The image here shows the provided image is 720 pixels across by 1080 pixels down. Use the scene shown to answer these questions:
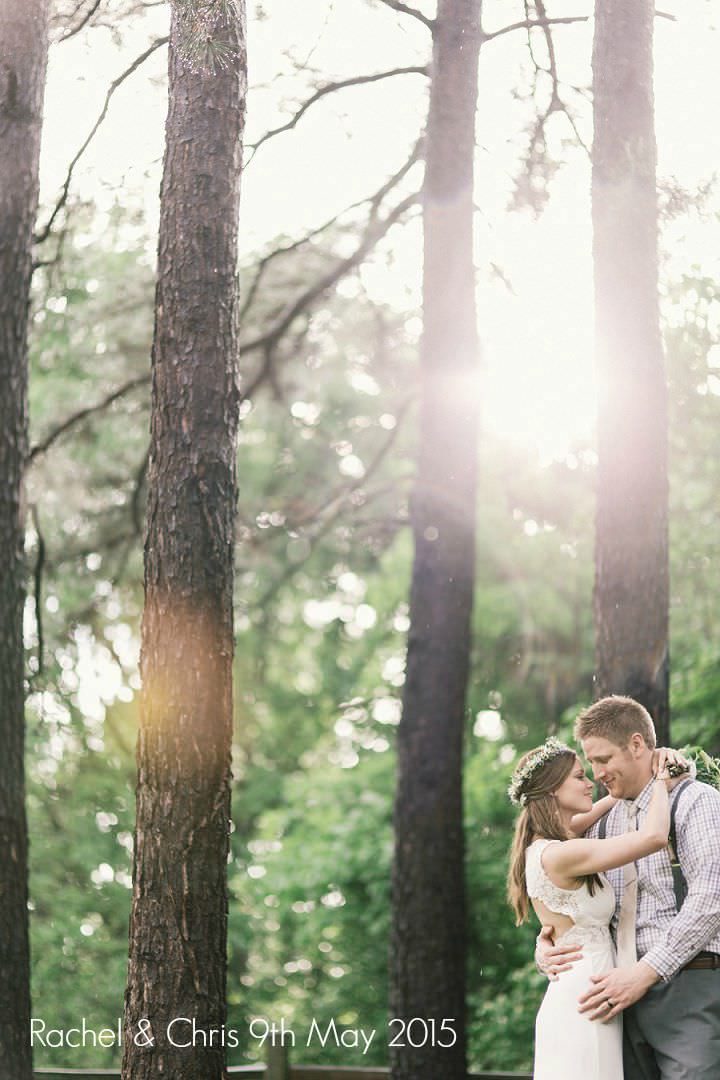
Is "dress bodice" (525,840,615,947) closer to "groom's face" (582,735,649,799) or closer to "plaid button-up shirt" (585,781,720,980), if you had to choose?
"plaid button-up shirt" (585,781,720,980)

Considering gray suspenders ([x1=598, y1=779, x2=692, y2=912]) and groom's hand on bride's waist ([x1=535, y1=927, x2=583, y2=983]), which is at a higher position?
gray suspenders ([x1=598, y1=779, x2=692, y2=912])

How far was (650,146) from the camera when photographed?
761 cm

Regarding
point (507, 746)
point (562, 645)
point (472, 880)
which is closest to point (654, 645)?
point (472, 880)

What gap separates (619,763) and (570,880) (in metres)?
0.47

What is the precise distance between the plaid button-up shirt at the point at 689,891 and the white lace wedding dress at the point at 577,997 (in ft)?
0.41

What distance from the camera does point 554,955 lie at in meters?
5.20

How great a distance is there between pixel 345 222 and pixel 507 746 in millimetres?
6367

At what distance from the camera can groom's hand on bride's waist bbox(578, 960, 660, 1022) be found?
490 cm

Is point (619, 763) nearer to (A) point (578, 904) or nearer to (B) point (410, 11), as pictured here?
(A) point (578, 904)

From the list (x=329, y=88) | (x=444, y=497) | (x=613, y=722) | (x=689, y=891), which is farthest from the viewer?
(x=329, y=88)

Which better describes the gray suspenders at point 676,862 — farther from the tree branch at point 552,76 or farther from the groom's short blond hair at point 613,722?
the tree branch at point 552,76

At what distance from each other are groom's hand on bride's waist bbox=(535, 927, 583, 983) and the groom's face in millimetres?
604

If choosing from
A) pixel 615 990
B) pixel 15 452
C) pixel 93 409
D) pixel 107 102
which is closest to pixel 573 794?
pixel 615 990

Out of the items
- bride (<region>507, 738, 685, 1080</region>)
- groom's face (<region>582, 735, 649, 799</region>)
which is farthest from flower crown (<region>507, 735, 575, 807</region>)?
groom's face (<region>582, 735, 649, 799</region>)
